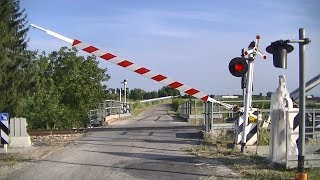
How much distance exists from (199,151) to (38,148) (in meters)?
5.32

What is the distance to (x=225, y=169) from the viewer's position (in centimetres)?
1138

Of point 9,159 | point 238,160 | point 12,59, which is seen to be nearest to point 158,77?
point 238,160

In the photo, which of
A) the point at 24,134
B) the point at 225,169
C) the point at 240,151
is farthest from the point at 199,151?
the point at 24,134

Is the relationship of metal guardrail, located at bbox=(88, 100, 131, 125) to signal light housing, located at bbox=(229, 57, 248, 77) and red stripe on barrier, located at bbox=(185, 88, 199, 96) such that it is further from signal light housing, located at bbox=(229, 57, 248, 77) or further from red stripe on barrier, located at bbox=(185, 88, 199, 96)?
signal light housing, located at bbox=(229, 57, 248, 77)

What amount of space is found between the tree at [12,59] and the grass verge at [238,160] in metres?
23.4

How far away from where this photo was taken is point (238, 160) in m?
12.7

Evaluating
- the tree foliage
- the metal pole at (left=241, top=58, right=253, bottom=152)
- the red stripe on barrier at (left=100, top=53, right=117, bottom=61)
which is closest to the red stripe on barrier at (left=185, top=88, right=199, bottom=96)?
the metal pole at (left=241, top=58, right=253, bottom=152)

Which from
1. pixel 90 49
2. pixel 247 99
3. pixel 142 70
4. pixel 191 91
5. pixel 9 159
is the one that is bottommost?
pixel 9 159

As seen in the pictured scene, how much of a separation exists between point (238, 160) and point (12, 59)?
29973 millimetres

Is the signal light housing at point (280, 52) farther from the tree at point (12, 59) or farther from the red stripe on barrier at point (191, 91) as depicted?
the tree at point (12, 59)

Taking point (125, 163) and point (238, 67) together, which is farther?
point (125, 163)

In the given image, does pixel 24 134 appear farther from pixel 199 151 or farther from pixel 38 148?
pixel 199 151

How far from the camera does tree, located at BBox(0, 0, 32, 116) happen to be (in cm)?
3722

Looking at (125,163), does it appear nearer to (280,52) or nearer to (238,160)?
(238,160)
